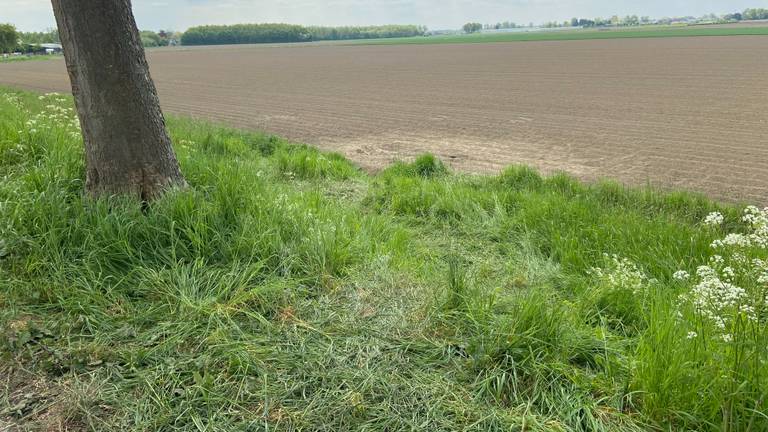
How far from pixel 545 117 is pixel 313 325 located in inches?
673

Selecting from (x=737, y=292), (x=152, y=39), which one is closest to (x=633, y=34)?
(x=737, y=292)

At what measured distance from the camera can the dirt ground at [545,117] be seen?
1151cm

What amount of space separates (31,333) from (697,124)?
18.0 metres

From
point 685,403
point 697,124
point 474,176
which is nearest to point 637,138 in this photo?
point 697,124

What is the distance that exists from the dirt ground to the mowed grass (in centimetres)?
655

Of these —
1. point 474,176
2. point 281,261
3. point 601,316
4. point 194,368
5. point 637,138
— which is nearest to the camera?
point 194,368

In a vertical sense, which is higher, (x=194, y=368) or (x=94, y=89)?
(x=94, y=89)

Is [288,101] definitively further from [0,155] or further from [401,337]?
[401,337]

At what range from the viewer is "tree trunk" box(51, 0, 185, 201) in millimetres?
4105

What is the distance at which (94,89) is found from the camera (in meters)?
4.19

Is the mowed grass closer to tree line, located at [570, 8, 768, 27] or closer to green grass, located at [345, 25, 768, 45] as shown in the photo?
green grass, located at [345, 25, 768, 45]

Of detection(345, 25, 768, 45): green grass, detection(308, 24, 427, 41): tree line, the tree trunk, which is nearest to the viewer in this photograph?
the tree trunk

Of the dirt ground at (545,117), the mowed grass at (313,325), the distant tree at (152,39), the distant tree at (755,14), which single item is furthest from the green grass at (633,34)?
the mowed grass at (313,325)

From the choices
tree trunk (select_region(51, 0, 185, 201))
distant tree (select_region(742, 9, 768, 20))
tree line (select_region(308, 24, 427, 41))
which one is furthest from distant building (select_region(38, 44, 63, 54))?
distant tree (select_region(742, 9, 768, 20))
